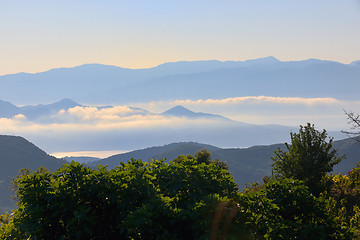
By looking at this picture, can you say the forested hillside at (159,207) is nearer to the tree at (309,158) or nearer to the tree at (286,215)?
the tree at (286,215)

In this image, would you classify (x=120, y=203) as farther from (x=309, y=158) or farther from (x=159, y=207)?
(x=309, y=158)

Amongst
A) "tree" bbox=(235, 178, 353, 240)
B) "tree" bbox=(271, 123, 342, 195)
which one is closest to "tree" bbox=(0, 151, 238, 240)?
"tree" bbox=(235, 178, 353, 240)

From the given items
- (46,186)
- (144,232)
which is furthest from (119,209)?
(46,186)

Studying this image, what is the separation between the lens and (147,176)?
15742mm

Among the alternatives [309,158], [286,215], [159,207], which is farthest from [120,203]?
[309,158]

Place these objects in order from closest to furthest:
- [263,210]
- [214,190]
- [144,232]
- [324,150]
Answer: [144,232] → [263,210] → [214,190] → [324,150]

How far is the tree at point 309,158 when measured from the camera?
29594 millimetres

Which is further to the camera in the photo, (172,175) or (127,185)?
(172,175)

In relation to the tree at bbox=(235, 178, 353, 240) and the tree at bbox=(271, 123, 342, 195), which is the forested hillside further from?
the tree at bbox=(271, 123, 342, 195)

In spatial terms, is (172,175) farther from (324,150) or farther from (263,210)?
(324,150)

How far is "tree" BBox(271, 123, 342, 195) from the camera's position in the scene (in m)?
29.6

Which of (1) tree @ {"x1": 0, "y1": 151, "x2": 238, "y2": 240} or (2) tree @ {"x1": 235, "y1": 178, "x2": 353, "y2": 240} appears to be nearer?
(1) tree @ {"x1": 0, "y1": 151, "x2": 238, "y2": 240}

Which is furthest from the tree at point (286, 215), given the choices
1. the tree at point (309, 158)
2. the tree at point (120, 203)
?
the tree at point (309, 158)

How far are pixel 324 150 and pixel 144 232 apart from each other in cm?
2066
